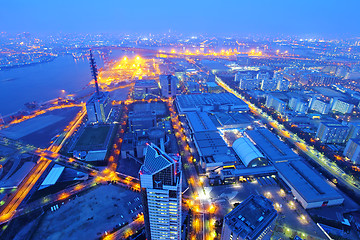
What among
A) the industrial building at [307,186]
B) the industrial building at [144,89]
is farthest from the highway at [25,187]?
the industrial building at [307,186]

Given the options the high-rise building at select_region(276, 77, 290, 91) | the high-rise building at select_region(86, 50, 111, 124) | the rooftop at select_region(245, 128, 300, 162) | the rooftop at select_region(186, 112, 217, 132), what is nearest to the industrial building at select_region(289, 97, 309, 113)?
the high-rise building at select_region(276, 77, 290, 91)

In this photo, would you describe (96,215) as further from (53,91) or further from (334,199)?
(53,91)

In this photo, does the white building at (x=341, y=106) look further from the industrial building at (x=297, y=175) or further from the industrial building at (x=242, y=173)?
the industrial building at (x=242, y=173)

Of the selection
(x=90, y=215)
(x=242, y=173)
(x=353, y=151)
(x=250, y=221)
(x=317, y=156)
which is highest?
(x=250, y=221)

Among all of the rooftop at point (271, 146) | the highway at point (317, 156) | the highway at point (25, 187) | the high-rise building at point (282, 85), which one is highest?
the high-rise building at point (282, 85)

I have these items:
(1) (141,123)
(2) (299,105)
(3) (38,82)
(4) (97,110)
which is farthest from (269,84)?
(3) (38,82)

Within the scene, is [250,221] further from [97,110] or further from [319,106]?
[319,106]

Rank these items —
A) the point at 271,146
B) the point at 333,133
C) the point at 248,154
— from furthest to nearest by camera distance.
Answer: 1. the point at 333,133
2. the point at 271,146
3. the point at 248,154
